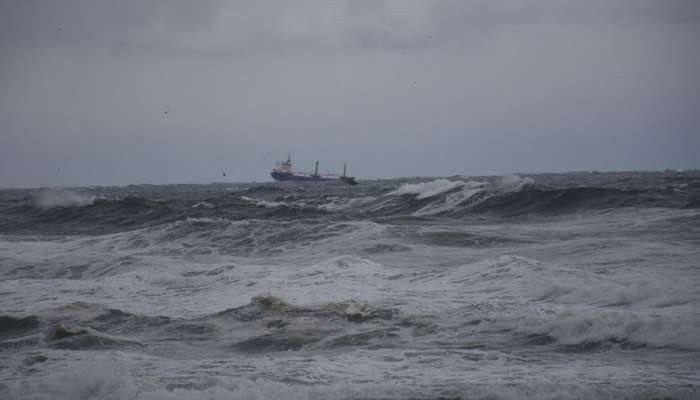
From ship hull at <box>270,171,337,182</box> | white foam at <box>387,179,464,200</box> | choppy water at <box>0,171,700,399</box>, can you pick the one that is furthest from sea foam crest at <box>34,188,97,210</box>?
ship hull at <box>270,171,337,182</box>

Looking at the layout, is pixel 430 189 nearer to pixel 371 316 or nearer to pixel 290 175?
pixel 371 316

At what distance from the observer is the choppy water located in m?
4.61

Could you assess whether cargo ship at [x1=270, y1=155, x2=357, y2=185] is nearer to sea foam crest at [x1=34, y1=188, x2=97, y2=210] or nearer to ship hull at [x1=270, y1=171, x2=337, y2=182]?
ship hull at [x1=270, y1=171, x2=337, y2=182]

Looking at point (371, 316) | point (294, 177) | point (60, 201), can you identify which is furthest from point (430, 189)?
point (294, 177)

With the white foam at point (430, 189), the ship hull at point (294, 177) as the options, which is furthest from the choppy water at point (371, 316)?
the ship hull at point (294, 177)

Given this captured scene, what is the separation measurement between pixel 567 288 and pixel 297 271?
453 cm

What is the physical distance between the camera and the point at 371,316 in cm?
691

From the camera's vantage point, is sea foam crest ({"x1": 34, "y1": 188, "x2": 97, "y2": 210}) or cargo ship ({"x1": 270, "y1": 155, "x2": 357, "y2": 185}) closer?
sea foam crest ({"x1": 34, "y1": 188, "x2": 97, "y2": 210})

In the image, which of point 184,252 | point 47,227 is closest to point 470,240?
point 184,252

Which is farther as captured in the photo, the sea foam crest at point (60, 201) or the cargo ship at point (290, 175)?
the cargo ship at point (290, 175)

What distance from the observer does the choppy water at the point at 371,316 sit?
4.61 m

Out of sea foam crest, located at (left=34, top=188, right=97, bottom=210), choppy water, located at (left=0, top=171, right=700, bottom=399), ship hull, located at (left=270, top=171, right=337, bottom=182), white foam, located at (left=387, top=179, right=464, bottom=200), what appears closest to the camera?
choppy water, located at (left=0, top=171, right=700, bottom=399)

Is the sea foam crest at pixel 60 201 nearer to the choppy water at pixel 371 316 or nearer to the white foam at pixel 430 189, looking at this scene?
the white foam at pixel 430 189

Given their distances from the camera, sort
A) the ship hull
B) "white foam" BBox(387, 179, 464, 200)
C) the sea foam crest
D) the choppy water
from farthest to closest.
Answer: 1. the ship hull
2. the sea foam crest
3. "white foam" BBox(387, 179, 464, 200)
4. the choppy water
